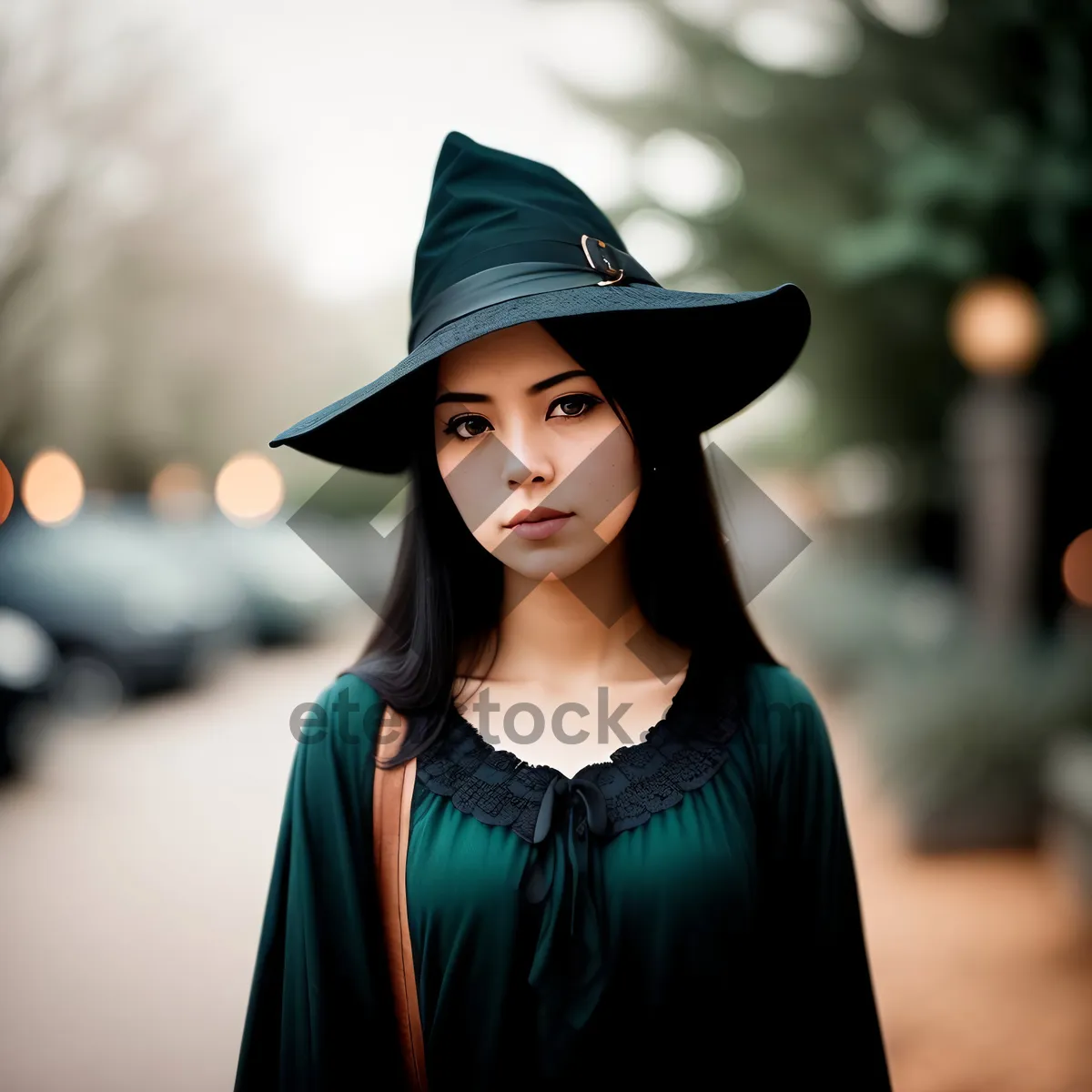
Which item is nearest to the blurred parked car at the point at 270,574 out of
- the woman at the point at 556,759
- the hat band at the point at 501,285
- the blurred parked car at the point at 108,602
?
the blurred parked car at the point at 108,602

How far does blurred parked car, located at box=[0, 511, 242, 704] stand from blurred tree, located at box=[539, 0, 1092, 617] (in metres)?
3.78

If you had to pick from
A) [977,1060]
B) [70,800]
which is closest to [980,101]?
[977,1060]

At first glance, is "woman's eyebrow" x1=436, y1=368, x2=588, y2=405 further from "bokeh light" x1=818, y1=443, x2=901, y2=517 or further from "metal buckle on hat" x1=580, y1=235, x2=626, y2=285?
"bokeh light" x1=818, y1=443, x2=901, y2=517

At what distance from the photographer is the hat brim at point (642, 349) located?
3.53 ft

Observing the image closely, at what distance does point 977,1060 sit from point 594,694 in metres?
2.39

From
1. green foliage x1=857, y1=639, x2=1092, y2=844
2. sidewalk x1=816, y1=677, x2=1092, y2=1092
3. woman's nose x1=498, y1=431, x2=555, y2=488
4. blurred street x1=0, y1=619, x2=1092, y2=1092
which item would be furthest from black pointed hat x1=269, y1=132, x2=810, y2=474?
green foliage x1=857, y1=639, x2=1092, y2=844

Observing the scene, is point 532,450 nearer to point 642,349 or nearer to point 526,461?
point 526,461

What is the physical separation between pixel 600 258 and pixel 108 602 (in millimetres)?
5173

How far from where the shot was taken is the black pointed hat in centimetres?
110

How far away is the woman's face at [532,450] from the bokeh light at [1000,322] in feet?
12.6

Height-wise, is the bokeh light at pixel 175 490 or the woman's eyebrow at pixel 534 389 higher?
the bokeh light at pixel 175 490

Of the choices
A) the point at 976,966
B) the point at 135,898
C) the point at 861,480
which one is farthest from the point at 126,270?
the point at 861,480

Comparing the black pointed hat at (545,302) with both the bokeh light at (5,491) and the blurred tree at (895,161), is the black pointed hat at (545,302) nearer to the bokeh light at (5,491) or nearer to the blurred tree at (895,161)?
the bokeh light at (5,491)

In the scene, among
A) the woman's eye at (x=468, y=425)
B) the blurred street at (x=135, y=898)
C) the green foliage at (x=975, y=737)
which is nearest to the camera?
the woman's eye at (x=468, y=425)
